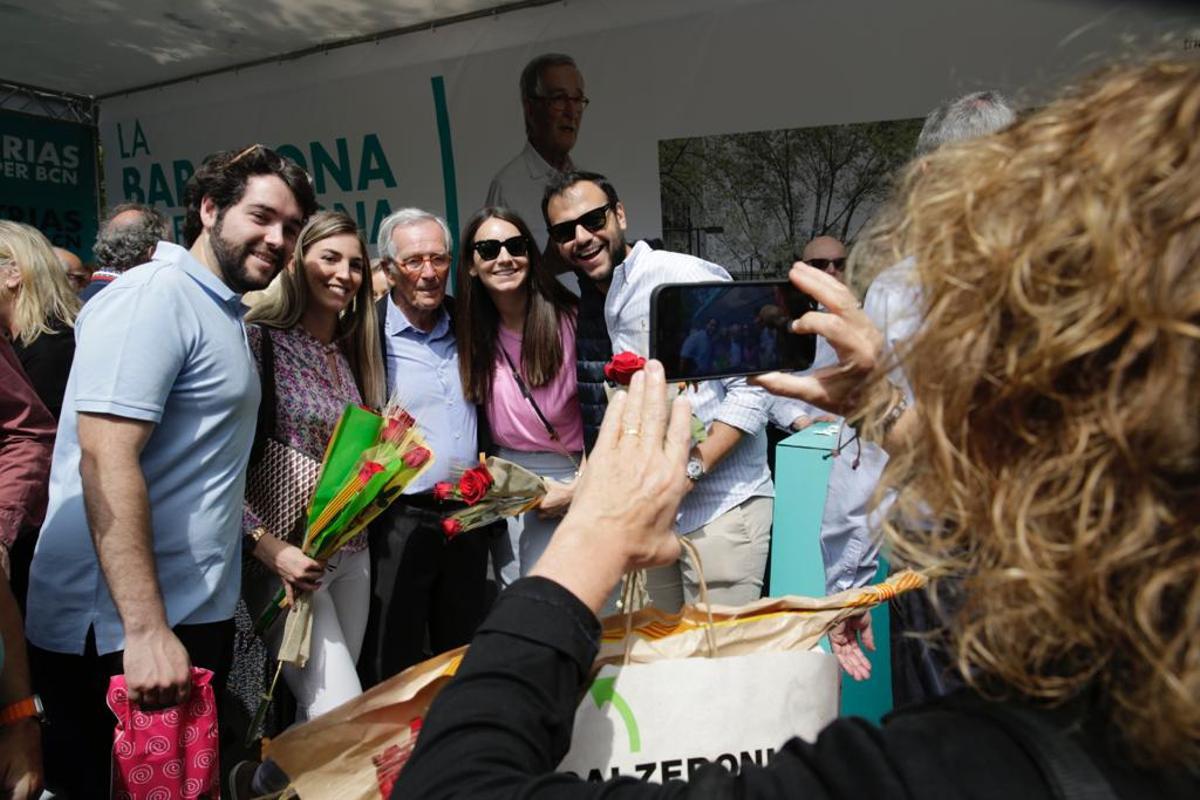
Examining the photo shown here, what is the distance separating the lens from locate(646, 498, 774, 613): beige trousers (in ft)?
9.23

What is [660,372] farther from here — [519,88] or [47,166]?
[47,166]

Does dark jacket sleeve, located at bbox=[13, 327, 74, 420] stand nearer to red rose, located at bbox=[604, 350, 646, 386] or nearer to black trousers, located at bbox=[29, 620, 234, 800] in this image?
black trousers, located at bbox=[29, 620, 234, 800]

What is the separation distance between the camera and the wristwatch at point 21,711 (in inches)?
65.9

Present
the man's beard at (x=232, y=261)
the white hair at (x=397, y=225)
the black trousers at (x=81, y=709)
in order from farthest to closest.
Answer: the white hair at (x=397, y=225)
the man's beard at (x=232, y=261)
the black trousers at (x=81, y=709)

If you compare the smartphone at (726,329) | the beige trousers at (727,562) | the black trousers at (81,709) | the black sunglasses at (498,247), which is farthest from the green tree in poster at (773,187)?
the black trousers at (81,709)

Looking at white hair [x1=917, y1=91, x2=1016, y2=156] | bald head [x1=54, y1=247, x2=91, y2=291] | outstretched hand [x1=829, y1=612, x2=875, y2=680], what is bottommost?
outstretched hand [x1=829, y1=612, x2=875, y2=680]

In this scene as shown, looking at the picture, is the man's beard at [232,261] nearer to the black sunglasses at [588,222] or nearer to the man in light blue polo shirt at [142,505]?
the man in light blue polo shirt at [142,505]

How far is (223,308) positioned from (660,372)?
152cm

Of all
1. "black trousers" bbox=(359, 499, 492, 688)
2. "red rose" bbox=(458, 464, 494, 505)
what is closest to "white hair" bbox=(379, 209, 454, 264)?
"black trousers" bbox=(359, 499, 492, 688)

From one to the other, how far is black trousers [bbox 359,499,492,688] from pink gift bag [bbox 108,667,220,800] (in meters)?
1.19

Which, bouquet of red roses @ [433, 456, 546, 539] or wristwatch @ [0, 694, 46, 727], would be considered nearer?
wristwatch @ [0, 694, 46, 727]

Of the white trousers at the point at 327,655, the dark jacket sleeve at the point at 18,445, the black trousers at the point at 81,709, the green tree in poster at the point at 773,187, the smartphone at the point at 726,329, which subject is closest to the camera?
the smartphone at the point at 726,329

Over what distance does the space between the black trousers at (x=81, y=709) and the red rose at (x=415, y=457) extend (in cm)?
62

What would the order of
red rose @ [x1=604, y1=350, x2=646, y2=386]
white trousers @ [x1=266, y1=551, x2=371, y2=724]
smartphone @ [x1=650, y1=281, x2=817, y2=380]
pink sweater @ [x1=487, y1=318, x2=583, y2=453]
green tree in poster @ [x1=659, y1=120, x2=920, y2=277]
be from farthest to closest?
green tree in poster @ [x1=659, y1=120, x2=920, y2=277], pink sweater @ [x1=487, y1=318, x2=583, y2=453], white trousers @ [x1=266, y1=551, x2=371, y2=724], red rose @ [x1=604, y1=350, x2=646, y2=386], smartphone @ [x1=650, y1=281, x2=817, y2=380]
